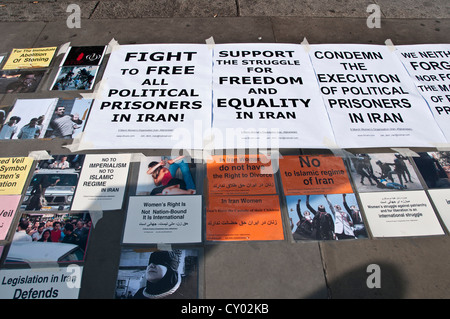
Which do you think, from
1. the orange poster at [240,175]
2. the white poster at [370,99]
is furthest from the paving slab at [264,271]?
the white poster at [370,99]

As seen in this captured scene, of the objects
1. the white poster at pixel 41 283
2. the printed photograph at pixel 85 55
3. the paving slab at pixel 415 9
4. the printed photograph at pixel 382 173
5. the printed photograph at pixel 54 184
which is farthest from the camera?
the paving slab at pixel 415 9

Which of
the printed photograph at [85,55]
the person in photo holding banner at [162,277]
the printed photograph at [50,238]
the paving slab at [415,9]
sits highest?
the paving slab at [415,9]

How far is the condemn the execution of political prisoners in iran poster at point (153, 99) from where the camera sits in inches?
103

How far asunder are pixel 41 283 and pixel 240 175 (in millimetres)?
1612

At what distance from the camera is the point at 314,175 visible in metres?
2.47

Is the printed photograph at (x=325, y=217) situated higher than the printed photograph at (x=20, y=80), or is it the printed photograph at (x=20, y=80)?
the printed photograph at (x=20, y=80)

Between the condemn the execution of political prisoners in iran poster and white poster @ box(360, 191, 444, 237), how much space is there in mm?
1505

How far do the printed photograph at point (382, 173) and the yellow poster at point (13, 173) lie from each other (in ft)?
9.04

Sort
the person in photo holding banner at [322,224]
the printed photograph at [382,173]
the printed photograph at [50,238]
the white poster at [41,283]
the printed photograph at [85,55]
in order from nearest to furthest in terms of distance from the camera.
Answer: the white poster at [41,283], the printed photograph at [50,238], the person in photo holding banner at [322,224], the printed photograph at [382,173], the printed photograph at [85,55]

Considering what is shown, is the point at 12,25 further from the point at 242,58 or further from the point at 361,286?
the point at 361,286

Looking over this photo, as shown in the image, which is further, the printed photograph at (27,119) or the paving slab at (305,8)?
the paving slab at (305,8)

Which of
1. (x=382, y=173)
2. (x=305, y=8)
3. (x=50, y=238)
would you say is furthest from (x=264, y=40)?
(x=50, y=238)

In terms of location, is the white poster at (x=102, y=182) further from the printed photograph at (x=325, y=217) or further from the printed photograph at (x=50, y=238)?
the printed photograph at (x=325, y=217)

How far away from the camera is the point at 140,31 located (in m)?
3.62
